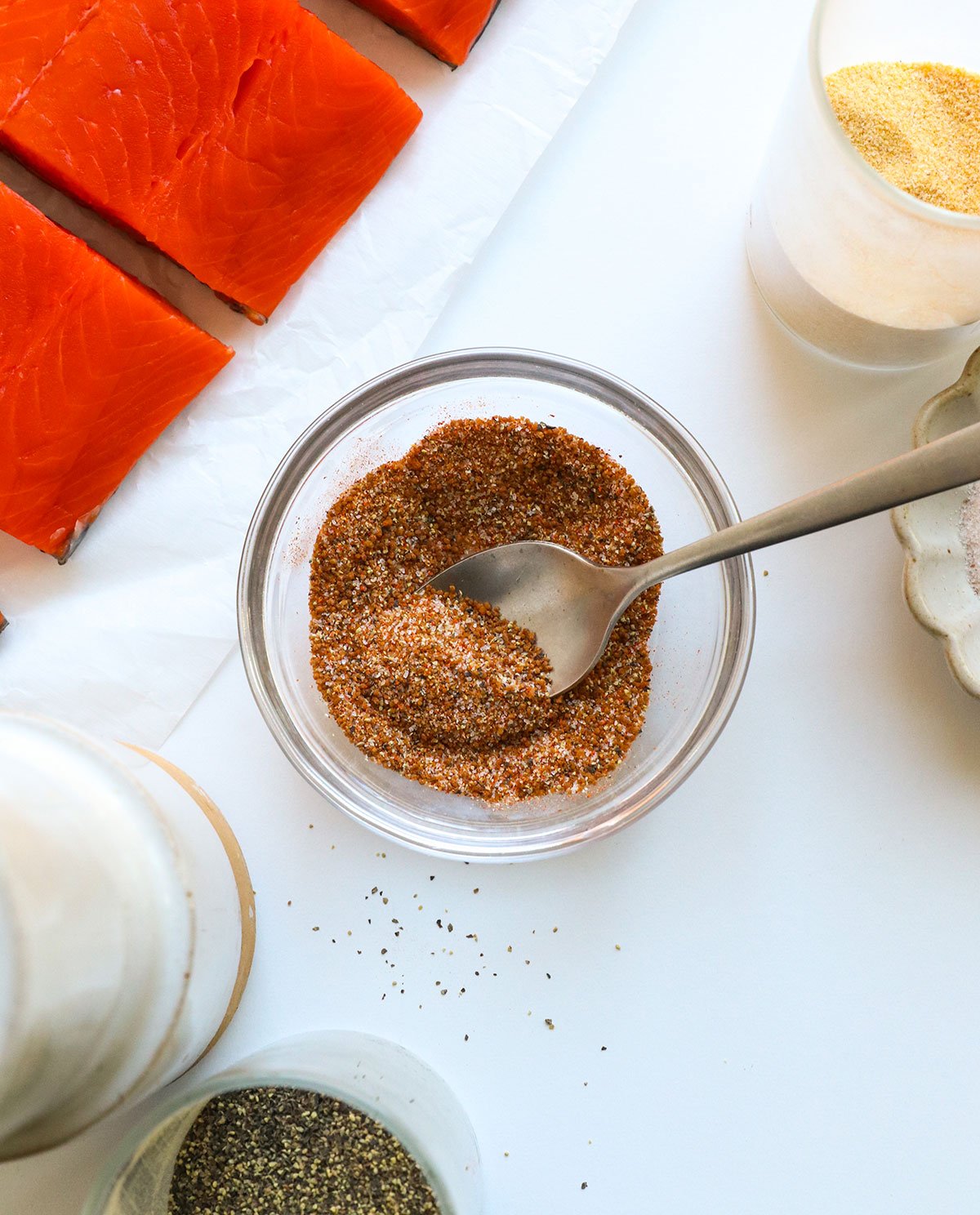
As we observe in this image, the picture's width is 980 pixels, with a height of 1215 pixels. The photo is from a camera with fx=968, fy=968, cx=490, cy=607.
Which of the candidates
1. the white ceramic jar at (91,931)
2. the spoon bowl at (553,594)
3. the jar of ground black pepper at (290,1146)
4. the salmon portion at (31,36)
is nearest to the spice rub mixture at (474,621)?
the spoon bowl at (553,594)

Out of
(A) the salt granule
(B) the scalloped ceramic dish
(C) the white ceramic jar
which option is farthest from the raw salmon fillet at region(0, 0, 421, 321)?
(A) the salt granule

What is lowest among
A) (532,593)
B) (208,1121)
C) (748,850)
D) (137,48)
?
Answer: (208,1121)

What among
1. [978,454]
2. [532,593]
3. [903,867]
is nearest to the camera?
[978,454]

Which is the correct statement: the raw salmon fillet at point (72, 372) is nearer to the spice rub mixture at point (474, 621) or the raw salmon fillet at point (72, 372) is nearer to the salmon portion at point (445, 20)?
the spice rub mixture at point (474, 621)

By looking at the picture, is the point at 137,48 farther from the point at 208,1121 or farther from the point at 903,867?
the point at 903,867

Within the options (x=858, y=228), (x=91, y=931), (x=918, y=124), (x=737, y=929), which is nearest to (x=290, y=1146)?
(x=91, y=931)

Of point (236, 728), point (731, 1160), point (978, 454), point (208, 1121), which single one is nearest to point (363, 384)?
point (236, 728)

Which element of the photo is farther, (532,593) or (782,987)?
(782,987)
